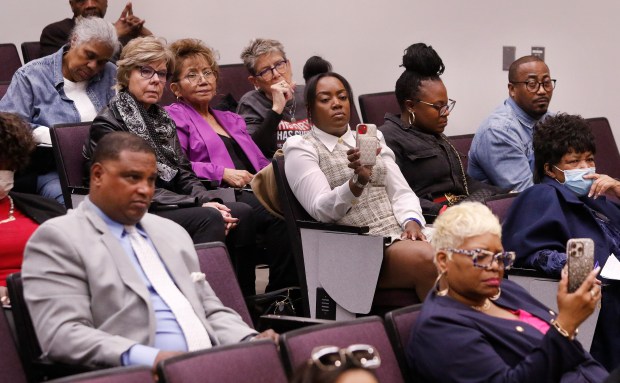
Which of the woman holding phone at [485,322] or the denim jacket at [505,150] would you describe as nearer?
the woman holding phone at [485,322]

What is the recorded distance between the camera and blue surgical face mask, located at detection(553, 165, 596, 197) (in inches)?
153

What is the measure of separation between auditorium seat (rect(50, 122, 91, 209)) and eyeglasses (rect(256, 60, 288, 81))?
1.31m

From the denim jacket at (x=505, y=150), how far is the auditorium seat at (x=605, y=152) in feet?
1.78

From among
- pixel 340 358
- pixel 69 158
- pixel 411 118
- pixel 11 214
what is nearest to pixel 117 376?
pixel 340 358

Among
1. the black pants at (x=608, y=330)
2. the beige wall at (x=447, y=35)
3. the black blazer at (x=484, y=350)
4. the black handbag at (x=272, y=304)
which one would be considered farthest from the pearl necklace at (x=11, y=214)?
the beige wall at (x=447, y=35)

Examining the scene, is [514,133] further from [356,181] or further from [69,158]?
[69,158]

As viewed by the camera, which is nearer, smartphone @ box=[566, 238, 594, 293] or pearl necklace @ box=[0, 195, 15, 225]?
smartphone @ box=[566, 238, 594, 293]

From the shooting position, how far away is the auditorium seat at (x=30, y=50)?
5781mm

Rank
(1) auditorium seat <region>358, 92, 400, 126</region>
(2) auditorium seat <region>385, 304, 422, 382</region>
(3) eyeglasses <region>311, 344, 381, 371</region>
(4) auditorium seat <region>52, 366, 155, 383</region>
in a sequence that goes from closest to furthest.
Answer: (3) eyeglasses <region>311, 344, 381, 371</region> → (4) auditorium seat <region>52, 366, 155, 383</region> → (2) auditorium seat <region>385, 304, 422, 382</region> → (1) auditorium seat <region>358, 92, 400, 126</region>

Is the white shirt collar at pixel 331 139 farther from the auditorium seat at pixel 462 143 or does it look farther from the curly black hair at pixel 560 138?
the auditorium seat at pixel 462 143

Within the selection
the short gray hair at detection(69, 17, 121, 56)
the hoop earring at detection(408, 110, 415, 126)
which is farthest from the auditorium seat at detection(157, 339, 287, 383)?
the short gray hair at detection(69, 17, 121, 56)

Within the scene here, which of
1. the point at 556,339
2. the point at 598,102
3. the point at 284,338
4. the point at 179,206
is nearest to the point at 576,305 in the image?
the point at 556,339

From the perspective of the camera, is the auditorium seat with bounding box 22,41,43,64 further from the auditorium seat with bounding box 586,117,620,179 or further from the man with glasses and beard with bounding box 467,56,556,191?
the auditorium seat with bounding box 586,117,620,179

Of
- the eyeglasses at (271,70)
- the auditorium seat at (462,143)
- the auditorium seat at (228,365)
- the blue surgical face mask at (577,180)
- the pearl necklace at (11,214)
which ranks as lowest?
the auditorium seat at (462,143)
